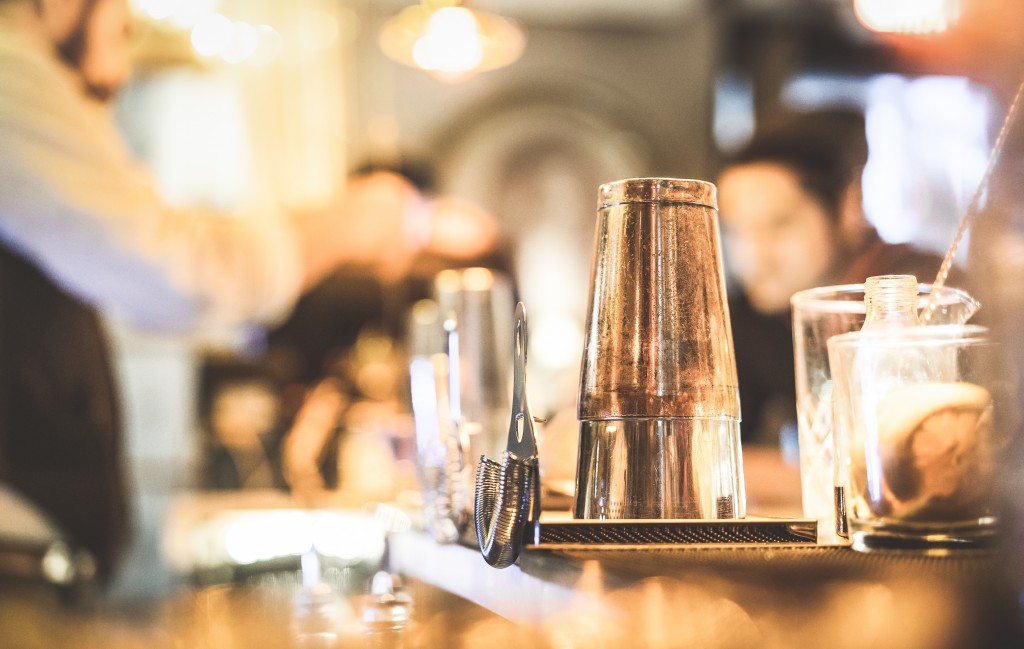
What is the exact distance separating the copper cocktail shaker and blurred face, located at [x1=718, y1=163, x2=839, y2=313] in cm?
210

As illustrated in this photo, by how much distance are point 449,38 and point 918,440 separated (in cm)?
208

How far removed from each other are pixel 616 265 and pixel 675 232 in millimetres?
42

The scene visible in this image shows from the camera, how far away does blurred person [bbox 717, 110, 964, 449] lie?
2682 millimetres

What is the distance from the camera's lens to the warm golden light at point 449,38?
7.77 feet

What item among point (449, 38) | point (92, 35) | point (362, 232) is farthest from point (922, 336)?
point (362, 232)

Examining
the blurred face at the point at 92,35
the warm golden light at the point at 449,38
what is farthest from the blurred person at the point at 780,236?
the blurred face at the point at 92,35

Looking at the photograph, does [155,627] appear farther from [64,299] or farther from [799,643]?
[64,299]

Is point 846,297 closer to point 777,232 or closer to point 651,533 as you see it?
point 651,533

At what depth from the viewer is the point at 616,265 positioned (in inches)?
25.0

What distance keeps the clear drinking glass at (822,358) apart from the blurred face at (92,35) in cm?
209

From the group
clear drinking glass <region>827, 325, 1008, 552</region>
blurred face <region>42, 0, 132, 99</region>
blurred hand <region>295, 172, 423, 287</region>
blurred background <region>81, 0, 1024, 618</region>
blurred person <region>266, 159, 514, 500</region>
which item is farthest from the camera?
blurred hand <region>295, 172, 423, 287</region>

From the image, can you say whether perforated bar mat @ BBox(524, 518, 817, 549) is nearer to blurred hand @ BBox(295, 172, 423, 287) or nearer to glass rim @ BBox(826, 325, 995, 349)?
glass rim @ BBox(826, 325, 995, 349)

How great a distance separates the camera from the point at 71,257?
230 centimetres

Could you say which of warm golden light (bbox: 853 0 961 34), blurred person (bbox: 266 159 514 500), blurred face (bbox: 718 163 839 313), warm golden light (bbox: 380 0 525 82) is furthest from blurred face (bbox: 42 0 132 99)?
warm golden light (bbox: 853 0 961 34)
